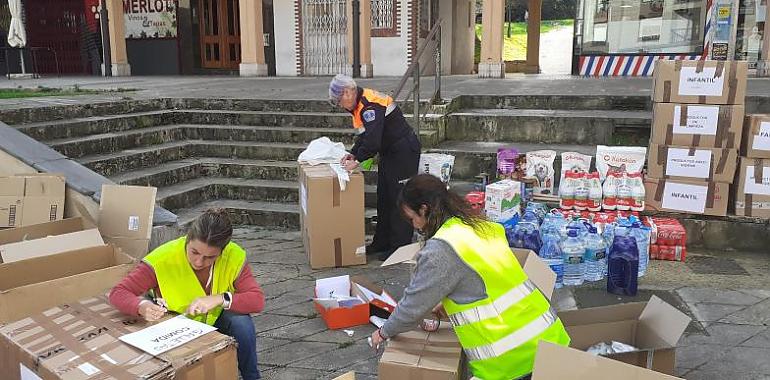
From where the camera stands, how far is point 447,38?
1579 cm

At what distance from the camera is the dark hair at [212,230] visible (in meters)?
2.54

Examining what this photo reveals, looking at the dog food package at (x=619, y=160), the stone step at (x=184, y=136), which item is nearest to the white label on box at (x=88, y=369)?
the dog food package at (x=619, y=160)

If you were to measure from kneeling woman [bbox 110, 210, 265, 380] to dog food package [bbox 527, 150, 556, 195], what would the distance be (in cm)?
330

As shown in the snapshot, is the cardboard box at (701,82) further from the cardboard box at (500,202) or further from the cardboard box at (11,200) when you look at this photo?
the cardboard box at (11,200)

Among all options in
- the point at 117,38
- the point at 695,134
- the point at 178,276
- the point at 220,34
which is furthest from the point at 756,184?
the point at 117,38

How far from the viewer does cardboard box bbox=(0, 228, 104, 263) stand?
3.32 meters

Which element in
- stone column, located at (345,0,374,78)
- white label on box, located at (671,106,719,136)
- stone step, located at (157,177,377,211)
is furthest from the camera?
stone column, located at (345,0,374,78)

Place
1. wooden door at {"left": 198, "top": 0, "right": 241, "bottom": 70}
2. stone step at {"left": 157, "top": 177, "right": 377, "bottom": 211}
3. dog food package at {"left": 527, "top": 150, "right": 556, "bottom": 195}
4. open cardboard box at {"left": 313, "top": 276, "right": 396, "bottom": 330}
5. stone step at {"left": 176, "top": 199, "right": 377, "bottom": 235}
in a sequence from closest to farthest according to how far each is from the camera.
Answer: open cardboard box at {"left": 313, "top": 276, "right": 396, "bottom": 330} → dog food package at {"left": 527, "top": 150, "right": 556, "bottom": 195} → stone step at {"left": 176, "top": 199, "right": 377, "bottom": 235} → stone step at {"left": 157, "top": 177, "right": 377, "bottom": 211} → wooden door at {"left": 198, "top": 0, "right": 241, "bottom": 70}

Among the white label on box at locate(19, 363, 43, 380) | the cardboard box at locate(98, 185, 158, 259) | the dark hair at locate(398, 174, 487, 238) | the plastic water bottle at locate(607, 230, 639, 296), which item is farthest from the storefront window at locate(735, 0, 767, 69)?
the white label on box at locate(19, 363, 43, 380)

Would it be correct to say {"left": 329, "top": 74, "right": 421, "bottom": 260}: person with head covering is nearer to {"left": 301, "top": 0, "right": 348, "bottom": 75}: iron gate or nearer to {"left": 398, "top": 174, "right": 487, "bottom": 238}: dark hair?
{"left": 398, "top": 174, "right": 487, "bottom": 238}: dark hair

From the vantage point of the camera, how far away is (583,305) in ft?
13.2

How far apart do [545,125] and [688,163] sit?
6.10ft

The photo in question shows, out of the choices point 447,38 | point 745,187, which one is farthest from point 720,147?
point 447,38

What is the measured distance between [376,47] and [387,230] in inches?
368
